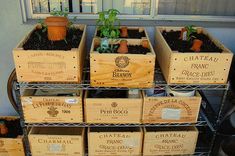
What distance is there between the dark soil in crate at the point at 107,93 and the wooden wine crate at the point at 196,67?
1.00ft

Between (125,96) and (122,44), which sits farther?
(125,96)

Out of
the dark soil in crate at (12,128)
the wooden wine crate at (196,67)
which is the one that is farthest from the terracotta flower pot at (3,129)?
the wooden wine crate at (196,67)

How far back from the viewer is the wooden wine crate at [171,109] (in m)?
1.73

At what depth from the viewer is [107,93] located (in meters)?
1.85

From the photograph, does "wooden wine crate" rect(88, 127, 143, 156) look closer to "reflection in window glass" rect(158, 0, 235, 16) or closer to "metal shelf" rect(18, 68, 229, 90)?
"metal shelf" rect(18, 68, 229, 90)

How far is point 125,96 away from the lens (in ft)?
6.02

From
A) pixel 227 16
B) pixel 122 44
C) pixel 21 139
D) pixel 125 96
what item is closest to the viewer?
pixel 122 44

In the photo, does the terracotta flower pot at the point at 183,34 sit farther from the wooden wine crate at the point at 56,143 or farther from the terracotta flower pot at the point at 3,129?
the terracotta flower pot at the point at 3,129

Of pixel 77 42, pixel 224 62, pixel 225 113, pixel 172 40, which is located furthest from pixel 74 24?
pixel 225 113

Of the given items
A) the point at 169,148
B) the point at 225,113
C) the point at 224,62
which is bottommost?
the point at 169,148

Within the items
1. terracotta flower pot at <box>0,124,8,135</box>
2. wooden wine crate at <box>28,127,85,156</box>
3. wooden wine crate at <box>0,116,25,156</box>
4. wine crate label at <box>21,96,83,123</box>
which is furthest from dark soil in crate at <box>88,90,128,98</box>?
terracotta flower pot at <box>0,124,8,135</box>

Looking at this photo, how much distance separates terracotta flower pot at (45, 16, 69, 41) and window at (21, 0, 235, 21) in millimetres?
387

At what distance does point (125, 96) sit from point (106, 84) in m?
0.22

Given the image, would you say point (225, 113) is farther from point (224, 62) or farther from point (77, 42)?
point (77, 42)
